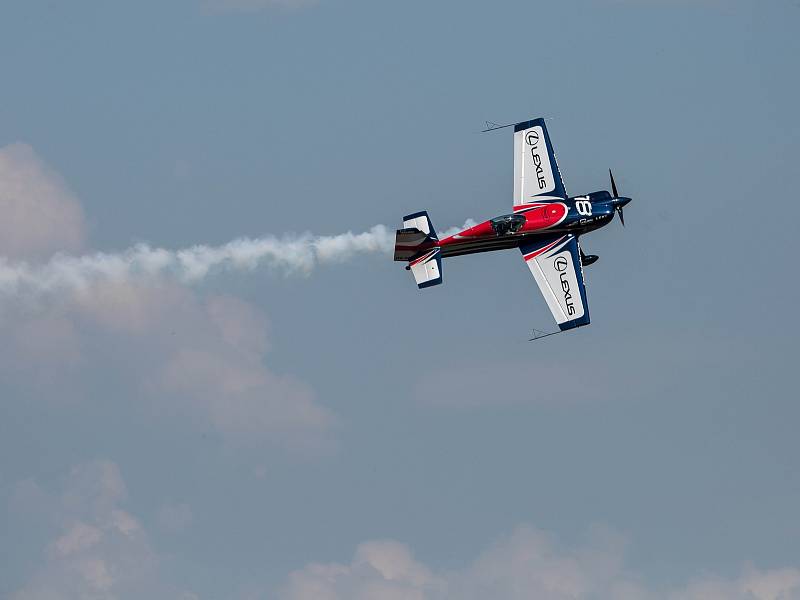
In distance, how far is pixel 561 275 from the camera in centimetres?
8581

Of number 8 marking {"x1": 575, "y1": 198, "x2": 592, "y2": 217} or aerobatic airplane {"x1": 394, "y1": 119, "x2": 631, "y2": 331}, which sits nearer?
aerobatic airplane {"x1": 394, "y1": 119, "x2": 631, "y2": 331}

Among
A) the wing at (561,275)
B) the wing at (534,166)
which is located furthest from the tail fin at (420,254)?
the wing at (534,166)

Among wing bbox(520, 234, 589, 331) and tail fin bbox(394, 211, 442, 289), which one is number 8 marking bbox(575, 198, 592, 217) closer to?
wing bbox(520, 234, 589, 331)

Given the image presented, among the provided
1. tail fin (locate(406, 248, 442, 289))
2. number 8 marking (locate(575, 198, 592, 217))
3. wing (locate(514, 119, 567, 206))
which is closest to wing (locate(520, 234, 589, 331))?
number 8 marking (locate(575, 198, 592, 217))

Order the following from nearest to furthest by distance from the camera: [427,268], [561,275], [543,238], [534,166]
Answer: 1. [427,268]
2. [561,275]
3. [543,238]
4. [534,166]

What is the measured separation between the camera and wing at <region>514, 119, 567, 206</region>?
3447 inches

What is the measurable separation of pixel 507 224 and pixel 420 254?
4.63 m

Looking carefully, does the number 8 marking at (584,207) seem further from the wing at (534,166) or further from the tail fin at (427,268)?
the tail fin at (427,268)

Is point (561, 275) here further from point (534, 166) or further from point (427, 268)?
point (427, 268)

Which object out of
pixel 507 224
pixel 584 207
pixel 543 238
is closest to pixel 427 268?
pixel 507 224

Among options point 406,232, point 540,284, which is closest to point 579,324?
point 540,284

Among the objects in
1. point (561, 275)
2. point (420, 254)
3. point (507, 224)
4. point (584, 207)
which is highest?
point (584, 207)

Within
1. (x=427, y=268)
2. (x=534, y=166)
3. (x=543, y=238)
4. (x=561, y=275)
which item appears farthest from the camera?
(x=534, y=166)

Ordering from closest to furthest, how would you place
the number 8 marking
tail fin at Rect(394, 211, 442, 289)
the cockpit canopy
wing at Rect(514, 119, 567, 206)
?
tail fin at Rect(394, 211, 442, 289), the cockpit canopy, the number 8 marking, wing at Rect(514, 119, 567, 206)
